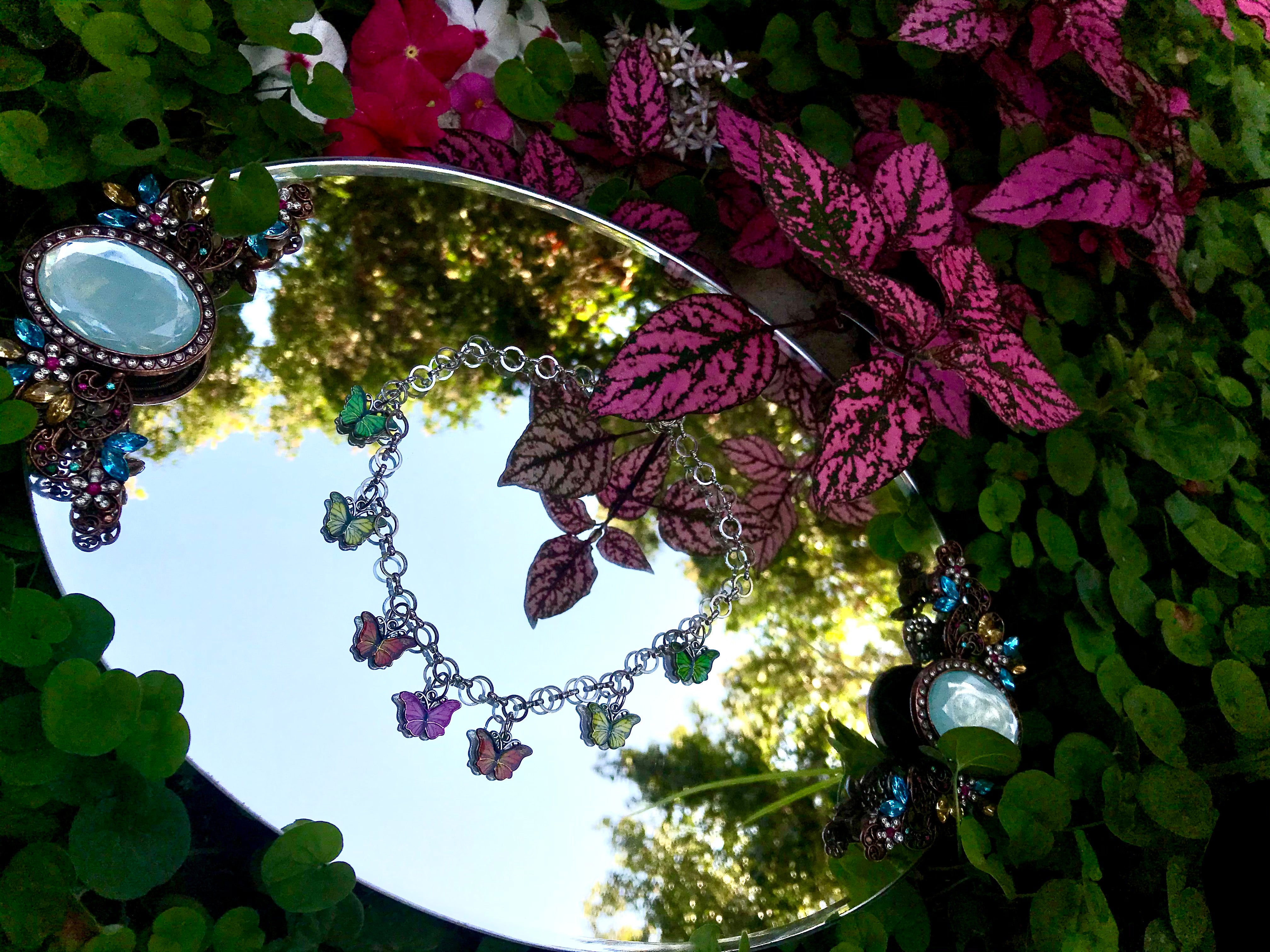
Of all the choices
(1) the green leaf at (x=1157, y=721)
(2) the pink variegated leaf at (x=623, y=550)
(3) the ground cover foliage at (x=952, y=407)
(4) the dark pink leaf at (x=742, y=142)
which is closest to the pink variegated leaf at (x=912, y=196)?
(3) the ground cover foliage at (x=952, y=407)

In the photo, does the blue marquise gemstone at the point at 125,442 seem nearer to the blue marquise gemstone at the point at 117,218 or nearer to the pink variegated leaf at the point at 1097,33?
the blue marquise gemstone at the point at 117,218

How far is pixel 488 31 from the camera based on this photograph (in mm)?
883

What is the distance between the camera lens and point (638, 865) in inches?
26.3

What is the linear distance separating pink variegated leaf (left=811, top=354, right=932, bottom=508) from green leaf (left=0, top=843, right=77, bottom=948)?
0.56 meters

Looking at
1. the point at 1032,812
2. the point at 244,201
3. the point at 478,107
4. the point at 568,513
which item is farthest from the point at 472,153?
the point at 1032,812

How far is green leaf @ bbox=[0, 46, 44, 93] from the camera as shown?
0.61m

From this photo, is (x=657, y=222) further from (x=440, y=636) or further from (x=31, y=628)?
(x=31, y=628)

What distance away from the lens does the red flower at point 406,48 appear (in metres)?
0.81

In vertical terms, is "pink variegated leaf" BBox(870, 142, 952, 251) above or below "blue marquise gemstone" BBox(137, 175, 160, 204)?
above

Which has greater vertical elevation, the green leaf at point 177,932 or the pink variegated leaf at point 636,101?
the pink variegated leaf at point 636,101

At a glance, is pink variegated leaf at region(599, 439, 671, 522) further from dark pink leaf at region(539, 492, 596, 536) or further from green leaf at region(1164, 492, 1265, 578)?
green leaf at region(1164, 492, 1265, 578)

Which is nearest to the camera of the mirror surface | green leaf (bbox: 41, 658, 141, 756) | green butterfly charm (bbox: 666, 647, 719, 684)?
green leaf (bbox: 41, 658, 141, 756)

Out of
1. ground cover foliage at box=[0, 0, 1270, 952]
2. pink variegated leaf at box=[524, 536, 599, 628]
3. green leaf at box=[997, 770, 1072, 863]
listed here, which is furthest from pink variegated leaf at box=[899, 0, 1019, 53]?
green leaf at box=[997, 770, 1072, 863]

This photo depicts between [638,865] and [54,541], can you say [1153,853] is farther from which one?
[54,541]
